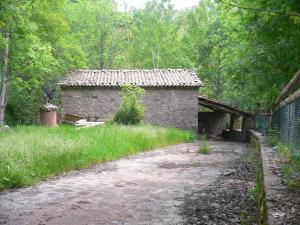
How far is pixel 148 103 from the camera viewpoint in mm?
23609

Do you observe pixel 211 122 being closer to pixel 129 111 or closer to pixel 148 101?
pixel 148 101

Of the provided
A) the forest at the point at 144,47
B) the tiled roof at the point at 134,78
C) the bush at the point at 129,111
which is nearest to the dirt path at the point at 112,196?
the forest at the point at 144,47

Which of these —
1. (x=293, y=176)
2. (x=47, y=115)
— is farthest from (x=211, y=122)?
(x=293, y=176)

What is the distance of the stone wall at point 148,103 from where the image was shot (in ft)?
77.0

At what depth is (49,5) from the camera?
21.2 m

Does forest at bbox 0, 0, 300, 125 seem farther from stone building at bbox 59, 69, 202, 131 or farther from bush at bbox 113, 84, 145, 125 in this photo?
bush at bbox 113, 84, 145, 125

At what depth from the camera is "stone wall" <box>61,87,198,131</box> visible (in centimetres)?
2347

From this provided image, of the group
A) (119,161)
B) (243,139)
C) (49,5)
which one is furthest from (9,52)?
(243,139)

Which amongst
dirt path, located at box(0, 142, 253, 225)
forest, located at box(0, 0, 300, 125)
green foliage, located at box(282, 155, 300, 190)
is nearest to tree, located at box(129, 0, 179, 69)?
forest, located at box(0, 0, 300, 125)

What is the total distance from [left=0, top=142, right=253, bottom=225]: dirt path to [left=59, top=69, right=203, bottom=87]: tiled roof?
14.1 meters

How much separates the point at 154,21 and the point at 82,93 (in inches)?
625

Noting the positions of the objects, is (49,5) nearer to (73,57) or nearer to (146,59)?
(73,57)

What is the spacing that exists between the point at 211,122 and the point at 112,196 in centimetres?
2308

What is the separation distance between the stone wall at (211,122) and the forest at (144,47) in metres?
2.24
